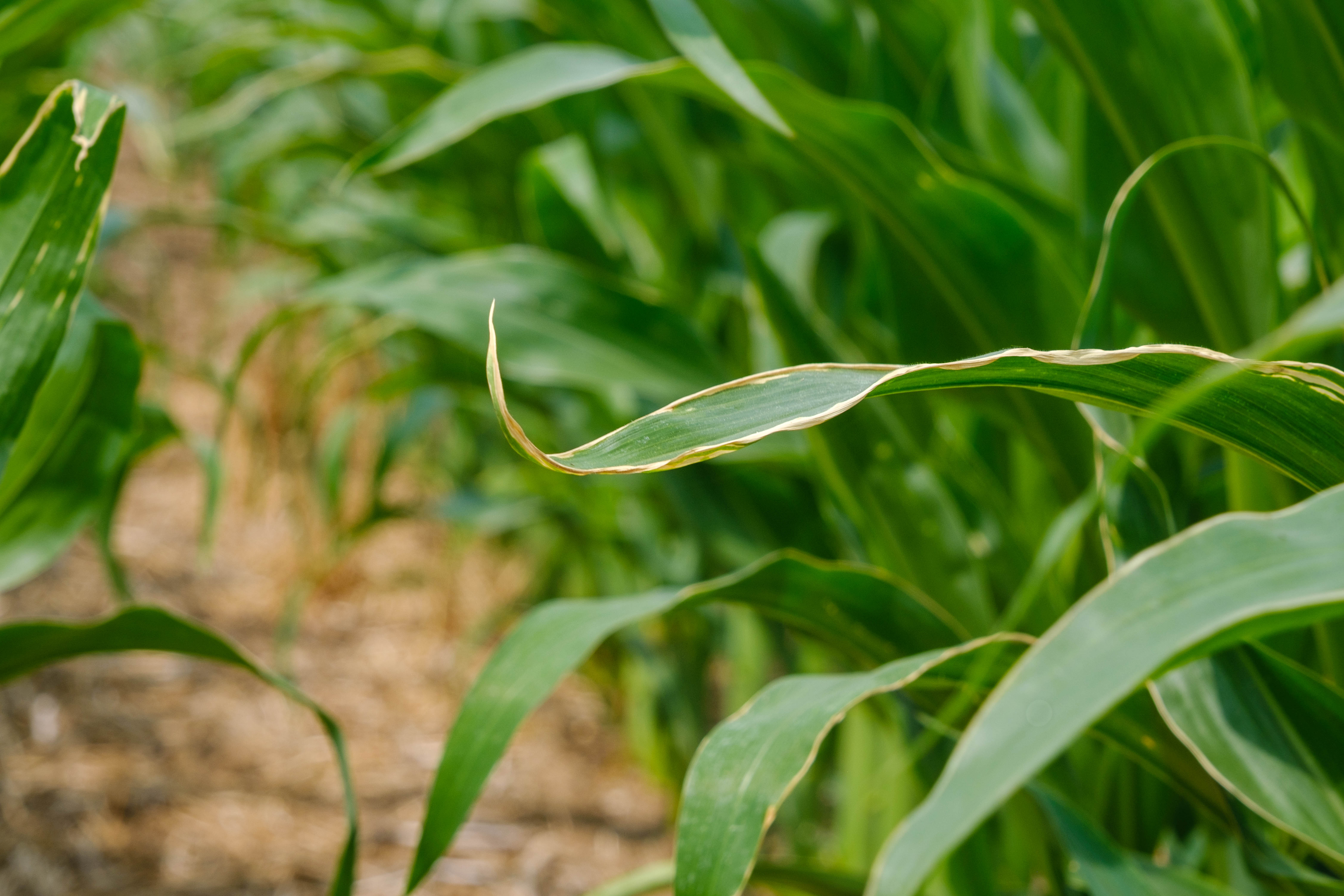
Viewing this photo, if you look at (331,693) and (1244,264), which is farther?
(331,693)

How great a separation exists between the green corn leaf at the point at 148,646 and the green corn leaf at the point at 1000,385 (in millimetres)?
220

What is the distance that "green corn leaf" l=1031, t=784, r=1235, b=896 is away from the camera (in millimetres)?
333

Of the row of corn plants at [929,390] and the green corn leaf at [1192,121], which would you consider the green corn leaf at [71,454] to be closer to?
the row of corn plants at [929,390]

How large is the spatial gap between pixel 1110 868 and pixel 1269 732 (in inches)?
3.0

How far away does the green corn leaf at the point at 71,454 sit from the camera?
41 cm

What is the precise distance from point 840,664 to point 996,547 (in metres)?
0.20

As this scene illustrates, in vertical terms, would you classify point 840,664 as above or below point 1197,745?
below

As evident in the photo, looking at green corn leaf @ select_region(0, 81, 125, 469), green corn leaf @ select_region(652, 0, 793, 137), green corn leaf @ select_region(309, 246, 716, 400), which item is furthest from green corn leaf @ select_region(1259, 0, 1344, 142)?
green corn leaf @ select_region(0, 81, 125, 469)

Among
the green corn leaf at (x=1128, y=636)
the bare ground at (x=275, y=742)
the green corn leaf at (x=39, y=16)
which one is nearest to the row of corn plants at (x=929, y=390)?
the green corn leaf at (x=1128, y=636)

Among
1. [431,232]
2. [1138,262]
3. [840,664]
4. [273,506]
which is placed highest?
[1138,262]

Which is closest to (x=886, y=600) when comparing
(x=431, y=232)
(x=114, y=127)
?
(x=114, y=127)

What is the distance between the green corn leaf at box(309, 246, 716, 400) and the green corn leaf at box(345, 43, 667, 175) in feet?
0.25

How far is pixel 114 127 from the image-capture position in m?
0.33

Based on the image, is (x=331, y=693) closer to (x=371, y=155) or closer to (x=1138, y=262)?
(x=371, y=155)
